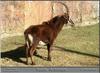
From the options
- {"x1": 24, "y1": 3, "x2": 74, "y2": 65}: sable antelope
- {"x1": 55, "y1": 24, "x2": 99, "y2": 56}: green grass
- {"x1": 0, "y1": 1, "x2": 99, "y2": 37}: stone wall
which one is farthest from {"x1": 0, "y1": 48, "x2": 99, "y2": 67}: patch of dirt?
{"x1": 0, "y1": 1, "x2": 99, "y2": 37}: stone wall

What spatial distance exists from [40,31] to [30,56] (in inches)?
33.3

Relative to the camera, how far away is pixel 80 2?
19516 mm

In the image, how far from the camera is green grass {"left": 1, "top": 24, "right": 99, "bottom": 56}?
12.7 metres

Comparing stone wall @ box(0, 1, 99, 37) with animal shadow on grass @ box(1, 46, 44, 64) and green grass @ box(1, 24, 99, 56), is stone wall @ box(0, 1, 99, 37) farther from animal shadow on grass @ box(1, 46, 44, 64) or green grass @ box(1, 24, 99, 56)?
animal shadow on grass @ box(1, 46, 44, 64)

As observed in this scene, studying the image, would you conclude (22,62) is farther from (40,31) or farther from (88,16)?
(88,16)

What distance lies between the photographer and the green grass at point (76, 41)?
41.6ft

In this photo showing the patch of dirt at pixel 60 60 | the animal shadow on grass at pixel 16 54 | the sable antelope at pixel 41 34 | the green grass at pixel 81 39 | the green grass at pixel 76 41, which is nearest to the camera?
the sable antelope at pixel 41 34

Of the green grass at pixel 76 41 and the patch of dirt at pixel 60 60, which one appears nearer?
the patch of dirt at pixel 60 60

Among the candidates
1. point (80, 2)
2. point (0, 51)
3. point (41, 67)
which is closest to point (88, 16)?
point (80, 2)

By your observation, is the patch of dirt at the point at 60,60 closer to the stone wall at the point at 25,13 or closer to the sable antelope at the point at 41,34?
the sable antelope at the point at 41,34

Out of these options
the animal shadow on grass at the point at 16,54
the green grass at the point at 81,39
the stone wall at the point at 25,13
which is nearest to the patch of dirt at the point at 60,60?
the animal shadow on grass at the point at 16,54

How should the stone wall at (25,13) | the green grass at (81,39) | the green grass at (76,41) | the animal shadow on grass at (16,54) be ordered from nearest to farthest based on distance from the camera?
the animal shadow on grass at (16,54) < the green grass at (76,41) < the green grass at (81,39) < the stone wall at (25,13)

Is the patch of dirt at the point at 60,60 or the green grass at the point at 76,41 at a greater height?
the green grass at the point at 76,41

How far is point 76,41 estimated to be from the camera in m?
14.4
